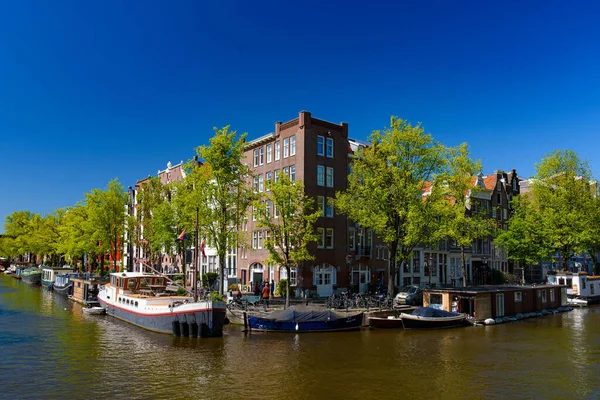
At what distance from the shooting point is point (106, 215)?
76625mm

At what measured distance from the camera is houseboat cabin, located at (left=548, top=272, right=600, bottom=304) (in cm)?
6025

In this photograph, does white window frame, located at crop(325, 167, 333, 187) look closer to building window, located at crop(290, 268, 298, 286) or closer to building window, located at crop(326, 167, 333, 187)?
building window, located at crop(326, 167, 333, 187)

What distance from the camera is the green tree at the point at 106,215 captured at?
75.9 m

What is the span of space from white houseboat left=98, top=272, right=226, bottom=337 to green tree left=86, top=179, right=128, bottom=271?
29057 millimetres

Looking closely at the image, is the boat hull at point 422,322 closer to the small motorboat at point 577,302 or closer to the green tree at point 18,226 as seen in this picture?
the small motorboat at point 577,302

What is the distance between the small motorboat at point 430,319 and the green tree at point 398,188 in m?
4.91

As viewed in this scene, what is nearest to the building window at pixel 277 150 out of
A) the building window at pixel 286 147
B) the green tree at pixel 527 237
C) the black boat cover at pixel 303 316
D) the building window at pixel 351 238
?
the building window at pixel 286 147

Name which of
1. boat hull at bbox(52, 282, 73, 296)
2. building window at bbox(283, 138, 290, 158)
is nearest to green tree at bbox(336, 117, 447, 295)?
building window at bbox(283, 138, 290, 158)

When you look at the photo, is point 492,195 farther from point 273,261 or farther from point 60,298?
point 60,298

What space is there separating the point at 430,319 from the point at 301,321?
9.98 m

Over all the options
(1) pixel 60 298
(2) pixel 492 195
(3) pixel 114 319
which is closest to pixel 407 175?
(3) pixel 114 319

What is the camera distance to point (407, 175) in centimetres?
4303

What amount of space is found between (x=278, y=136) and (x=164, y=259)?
1355 inches

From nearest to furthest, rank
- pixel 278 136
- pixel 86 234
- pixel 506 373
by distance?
pixel 506 373
pixel 278 136
pixel 86 234
